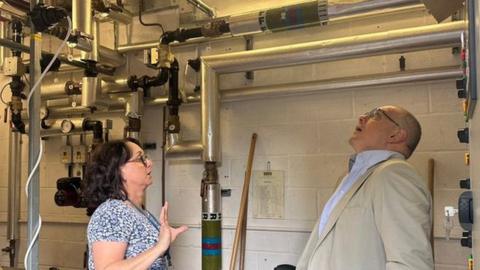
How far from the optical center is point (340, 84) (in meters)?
2.67

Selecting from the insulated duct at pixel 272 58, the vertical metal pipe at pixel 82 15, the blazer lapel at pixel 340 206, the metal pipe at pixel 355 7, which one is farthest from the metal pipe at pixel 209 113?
the blazer lapel at pixel 340 206

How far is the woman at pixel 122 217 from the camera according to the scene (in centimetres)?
146

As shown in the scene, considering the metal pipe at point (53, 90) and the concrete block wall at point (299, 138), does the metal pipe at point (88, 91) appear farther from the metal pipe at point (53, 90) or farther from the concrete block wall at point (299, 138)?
the concrete block wall at point (299, 138)

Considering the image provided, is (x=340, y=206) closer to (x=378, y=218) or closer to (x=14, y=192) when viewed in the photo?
(x=378, y=218)

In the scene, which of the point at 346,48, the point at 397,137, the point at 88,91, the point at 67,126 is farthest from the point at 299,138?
the point at 67,126

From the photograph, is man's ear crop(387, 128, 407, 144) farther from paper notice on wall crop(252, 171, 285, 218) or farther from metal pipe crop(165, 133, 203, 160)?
metal pipe crop(165, 133, 203, 160)

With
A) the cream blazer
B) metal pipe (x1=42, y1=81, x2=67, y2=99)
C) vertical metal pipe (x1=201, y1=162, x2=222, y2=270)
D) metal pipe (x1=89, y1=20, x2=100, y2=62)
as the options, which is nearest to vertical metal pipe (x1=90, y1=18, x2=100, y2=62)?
metal pipe (x1=89, y1=20, x2=100, y2=62)

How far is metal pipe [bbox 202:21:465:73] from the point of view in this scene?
87.7 inches

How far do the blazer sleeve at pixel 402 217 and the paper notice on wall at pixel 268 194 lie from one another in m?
1.34

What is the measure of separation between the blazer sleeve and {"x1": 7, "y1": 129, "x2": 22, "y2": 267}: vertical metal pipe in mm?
3027

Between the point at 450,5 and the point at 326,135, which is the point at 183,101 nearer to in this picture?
the point at 326,135

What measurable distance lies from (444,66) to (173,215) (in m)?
1.96

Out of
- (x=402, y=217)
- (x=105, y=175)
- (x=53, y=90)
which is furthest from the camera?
(x=53, y=90)

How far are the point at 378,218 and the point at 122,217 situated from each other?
846 mm
